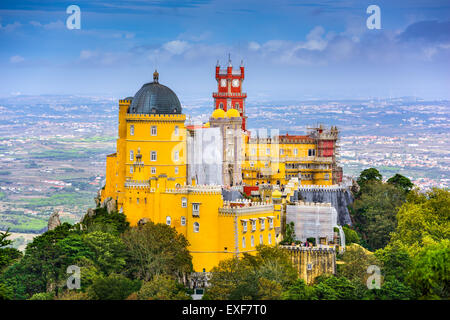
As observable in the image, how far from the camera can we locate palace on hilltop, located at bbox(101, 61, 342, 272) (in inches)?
3701

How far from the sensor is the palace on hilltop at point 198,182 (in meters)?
94.0

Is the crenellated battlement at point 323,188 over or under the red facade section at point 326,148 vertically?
under

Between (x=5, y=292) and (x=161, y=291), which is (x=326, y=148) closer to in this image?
(x=161, y=291)

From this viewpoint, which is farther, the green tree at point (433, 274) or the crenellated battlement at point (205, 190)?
the crenellated battlement at point (205, 190)

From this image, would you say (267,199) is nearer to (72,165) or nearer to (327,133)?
(327,133)

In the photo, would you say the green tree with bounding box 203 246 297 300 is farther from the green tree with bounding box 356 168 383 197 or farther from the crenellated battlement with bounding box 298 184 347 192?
the green tree with bounding box 356 168 383 197

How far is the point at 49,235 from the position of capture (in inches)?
3748

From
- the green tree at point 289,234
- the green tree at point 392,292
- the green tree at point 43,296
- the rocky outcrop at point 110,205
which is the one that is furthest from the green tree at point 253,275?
the rocky outcrop at point 110,205

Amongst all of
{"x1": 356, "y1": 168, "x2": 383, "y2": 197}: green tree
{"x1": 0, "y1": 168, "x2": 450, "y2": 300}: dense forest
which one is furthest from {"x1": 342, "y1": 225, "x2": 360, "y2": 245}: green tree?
{"x1": 356, "y1": 168, "x2": 383, "y2": 197}: green tree

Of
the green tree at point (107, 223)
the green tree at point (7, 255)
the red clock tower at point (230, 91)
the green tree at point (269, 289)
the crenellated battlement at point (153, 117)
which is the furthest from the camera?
the red clock tower at point (230, 91)

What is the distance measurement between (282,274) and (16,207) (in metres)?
65.3

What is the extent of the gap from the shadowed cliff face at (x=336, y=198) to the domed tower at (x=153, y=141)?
21.1 metres

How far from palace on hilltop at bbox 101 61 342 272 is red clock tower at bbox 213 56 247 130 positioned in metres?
19.5

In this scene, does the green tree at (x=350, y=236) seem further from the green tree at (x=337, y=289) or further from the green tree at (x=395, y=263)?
the green tree at (x=337, y=289)
